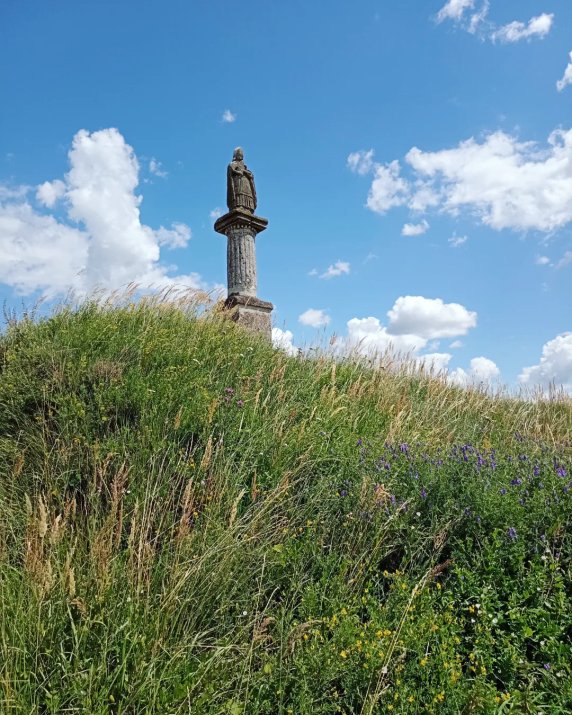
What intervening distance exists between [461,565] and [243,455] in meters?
1.56

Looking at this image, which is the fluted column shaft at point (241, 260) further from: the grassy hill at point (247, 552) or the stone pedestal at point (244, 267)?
the grassy hill at point (247, 552)

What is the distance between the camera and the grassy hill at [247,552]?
6.86 feet

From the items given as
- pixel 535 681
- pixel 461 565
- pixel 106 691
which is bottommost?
pixel 535 681

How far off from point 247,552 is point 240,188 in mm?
8800

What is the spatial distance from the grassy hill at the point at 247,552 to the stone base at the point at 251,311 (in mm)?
4027

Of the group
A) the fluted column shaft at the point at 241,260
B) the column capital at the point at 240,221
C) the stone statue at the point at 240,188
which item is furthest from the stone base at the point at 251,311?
the stone statue at the point at 240,188

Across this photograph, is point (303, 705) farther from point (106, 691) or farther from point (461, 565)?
point (461, 565)

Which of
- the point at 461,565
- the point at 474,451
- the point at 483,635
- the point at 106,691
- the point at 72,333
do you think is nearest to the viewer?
the point at 106,691

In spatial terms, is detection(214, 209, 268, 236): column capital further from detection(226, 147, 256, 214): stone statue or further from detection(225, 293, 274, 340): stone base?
detection(225, 293, 274, 340): stone base

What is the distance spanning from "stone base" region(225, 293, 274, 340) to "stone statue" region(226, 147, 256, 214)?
196 cm

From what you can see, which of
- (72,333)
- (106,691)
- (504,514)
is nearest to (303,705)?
(106,691)

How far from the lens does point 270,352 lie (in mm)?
6594

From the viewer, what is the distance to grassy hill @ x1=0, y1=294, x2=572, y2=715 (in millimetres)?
2092

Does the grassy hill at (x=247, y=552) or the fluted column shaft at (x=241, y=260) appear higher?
the fluted column shaft at (x=241, y=260)
